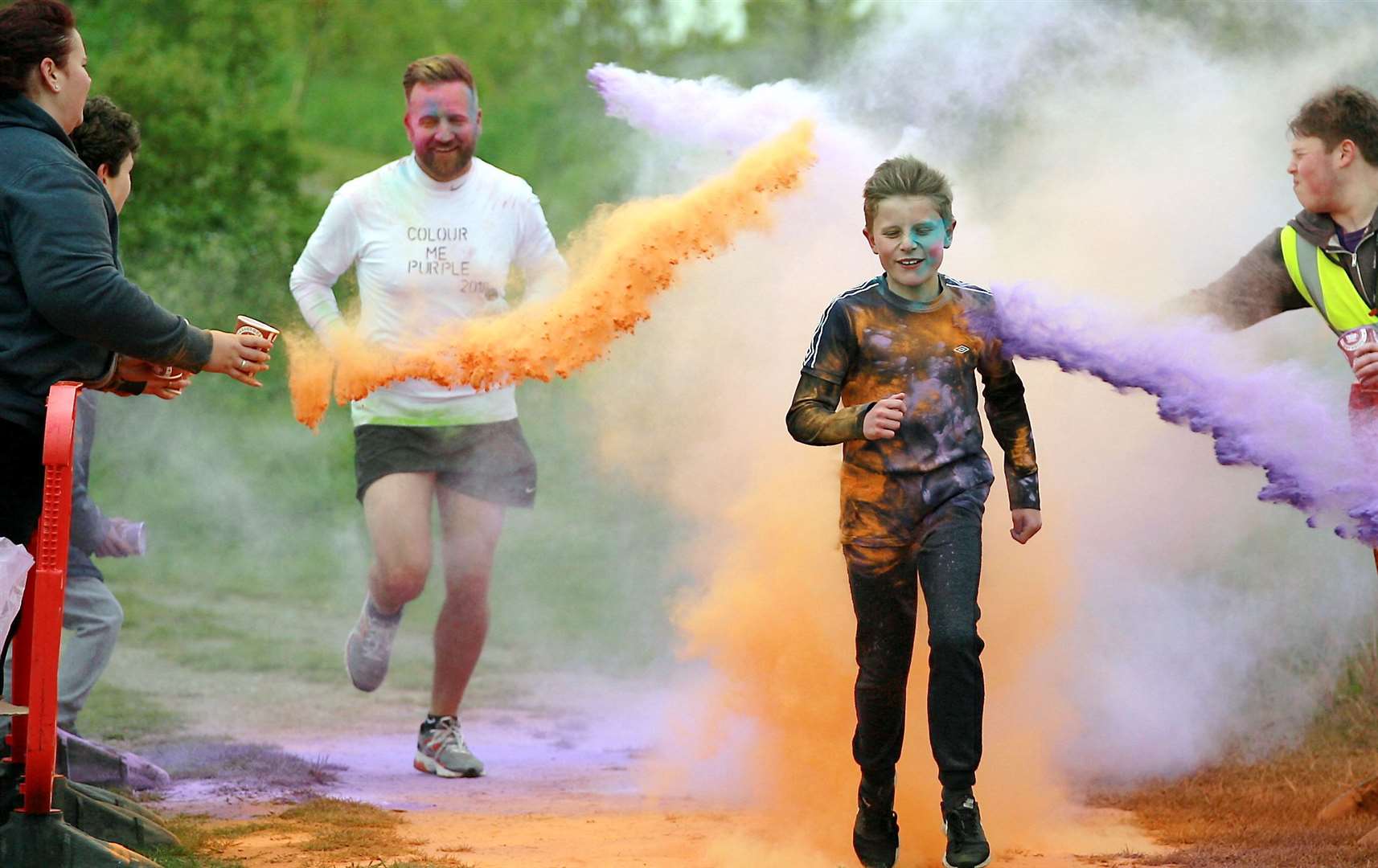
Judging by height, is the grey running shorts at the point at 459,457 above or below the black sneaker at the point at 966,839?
above

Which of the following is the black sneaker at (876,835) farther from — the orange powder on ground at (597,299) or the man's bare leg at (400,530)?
the man's bare leg at (400,530)

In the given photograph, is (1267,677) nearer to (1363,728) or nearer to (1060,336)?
(1363,728)

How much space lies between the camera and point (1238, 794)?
543cm

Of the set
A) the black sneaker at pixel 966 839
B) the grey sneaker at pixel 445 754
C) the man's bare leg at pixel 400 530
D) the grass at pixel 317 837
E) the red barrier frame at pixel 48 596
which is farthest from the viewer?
the grey sneaker at pixel 445 754

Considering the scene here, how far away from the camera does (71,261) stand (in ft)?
12.7

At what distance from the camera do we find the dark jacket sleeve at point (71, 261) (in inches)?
152

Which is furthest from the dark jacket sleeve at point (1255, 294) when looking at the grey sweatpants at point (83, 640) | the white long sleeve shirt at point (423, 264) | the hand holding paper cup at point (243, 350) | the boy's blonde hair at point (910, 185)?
the grey sweatpants at point (83, 640)

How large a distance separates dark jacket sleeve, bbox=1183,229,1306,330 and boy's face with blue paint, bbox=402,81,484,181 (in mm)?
2627

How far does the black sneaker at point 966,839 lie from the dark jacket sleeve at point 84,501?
3004mm

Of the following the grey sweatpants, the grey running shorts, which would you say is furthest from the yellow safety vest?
the grey sweatpants

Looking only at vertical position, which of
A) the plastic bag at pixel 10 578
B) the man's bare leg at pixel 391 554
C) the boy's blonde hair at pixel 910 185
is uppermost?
the boy's blonde hair at pixel 910 185

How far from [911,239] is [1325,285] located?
4.12 ft

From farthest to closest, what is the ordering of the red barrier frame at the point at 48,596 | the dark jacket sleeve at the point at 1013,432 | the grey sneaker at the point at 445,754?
1. the grey sneaker at the point at 445,754
2. the dark jacket sleeve at the point at 1013,432
3. the red barrier frame at the point at 48,596

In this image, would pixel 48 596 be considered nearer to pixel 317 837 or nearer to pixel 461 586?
pixel 317 837
